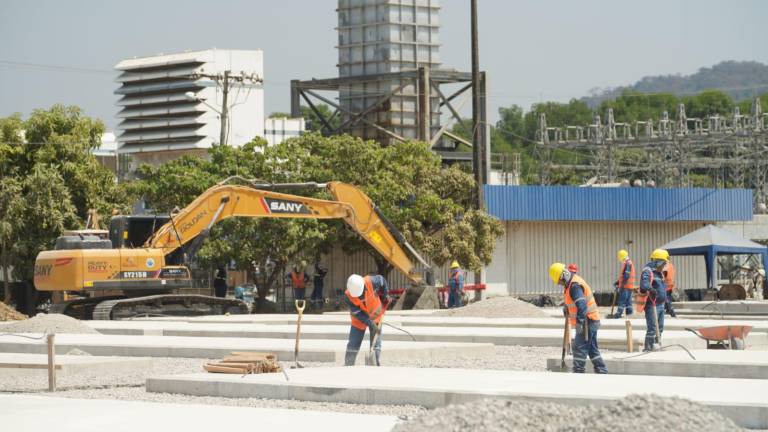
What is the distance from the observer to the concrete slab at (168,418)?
1227cm

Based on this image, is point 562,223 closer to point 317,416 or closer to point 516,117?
point 317,416

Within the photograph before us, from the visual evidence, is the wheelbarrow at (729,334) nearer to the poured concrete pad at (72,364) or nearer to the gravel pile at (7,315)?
the poured concrete pad at (72,364)

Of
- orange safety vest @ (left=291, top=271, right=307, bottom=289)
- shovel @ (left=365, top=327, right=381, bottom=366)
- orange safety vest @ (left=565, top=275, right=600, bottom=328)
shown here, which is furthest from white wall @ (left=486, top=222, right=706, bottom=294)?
orange safety vest @ (left=565, top=275, right=600, bottom=328)

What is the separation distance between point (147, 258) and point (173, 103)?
8212 centimetres

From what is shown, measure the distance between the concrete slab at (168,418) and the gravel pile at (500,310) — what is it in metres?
19.4

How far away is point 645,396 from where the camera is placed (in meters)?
10.3

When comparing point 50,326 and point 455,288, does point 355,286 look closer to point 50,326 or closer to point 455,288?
point 50,326

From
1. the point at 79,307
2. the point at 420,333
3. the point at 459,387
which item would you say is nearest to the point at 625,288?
the point at 420,333

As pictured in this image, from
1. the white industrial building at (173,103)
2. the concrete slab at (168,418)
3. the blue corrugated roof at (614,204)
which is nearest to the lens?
the concrete slab at (168,418)

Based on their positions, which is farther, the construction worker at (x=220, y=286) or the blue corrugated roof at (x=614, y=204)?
the blue corrugated roof at (x=614, y=204)

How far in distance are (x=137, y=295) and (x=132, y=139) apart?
280 feet

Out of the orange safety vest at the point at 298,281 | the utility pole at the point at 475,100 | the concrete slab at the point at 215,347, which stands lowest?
the concrete slab at the point at 215,347

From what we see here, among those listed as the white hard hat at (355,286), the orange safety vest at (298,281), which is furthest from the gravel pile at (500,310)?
the white hard hat at (355,286)

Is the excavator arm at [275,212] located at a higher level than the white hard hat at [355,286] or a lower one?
higher
